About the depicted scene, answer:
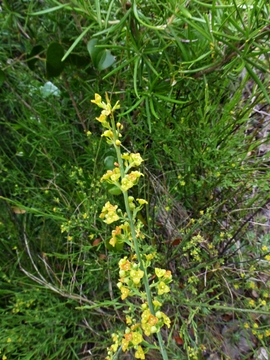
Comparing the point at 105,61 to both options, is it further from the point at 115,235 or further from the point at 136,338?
the point at 136,338

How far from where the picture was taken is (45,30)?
1.07 metres

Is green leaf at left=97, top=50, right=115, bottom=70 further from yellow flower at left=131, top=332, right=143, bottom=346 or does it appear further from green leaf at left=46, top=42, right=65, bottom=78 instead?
yellow flower at left=131, top=332, right=143, bottom=346

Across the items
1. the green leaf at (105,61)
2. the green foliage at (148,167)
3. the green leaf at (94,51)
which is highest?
the green leaf at (94,51)

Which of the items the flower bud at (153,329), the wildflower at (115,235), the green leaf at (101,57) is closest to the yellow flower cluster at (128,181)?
the wildflower at (115,235)

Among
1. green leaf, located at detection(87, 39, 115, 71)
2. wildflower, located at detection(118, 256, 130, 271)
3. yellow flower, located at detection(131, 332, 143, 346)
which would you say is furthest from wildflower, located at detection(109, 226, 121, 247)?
green leaf, located at detection(87, 39, 115, 71)

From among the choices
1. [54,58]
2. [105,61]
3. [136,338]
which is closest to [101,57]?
[105,61]

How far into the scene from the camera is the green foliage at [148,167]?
81 cm

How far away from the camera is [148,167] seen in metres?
1.04

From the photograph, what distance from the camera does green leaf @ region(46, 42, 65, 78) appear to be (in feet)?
2.94

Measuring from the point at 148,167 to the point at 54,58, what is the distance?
36cm

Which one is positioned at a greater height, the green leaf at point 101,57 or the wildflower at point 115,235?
the green leaf at point 101,57

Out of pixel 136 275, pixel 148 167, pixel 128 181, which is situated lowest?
pixel 148 167

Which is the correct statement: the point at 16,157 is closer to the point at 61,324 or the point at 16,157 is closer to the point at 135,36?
the point at 61,324

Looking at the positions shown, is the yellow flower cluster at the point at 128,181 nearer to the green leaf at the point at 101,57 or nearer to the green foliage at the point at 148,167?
the green foliage at the point at 148,167
